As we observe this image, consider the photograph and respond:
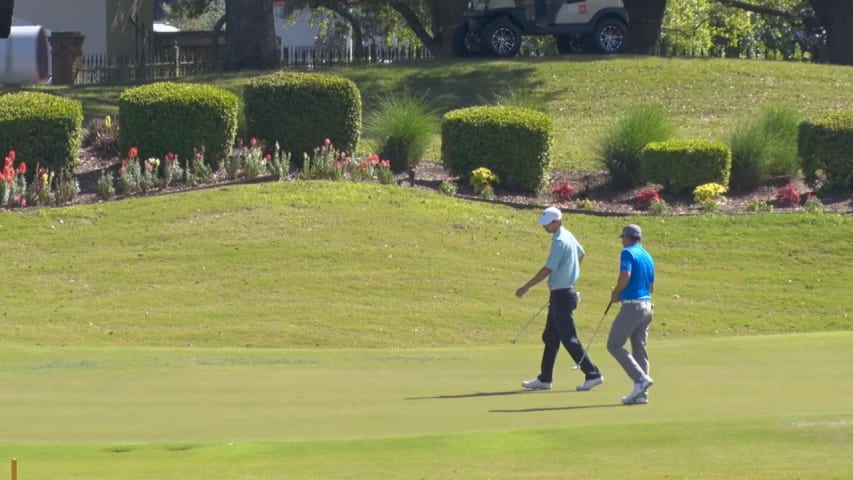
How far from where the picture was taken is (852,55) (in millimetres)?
39156

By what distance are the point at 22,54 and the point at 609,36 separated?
42.4 ft

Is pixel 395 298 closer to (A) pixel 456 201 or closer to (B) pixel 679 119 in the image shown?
(A) pixel 456 201

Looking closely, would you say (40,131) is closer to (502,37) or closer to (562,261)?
(562,261)

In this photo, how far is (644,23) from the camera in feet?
128

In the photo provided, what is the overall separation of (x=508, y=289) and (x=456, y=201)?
11.7ft

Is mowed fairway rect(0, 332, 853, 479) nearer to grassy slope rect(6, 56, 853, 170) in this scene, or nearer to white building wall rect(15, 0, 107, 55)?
grassy slope rect(6, 56, 853, 170)

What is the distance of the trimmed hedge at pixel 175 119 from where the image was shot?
23.1 metres

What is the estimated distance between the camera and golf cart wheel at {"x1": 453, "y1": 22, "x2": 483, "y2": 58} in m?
35.1

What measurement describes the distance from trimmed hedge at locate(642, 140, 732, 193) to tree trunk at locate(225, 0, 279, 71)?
11.9 meters

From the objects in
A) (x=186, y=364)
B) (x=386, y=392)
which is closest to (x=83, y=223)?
(x=186, y=364)

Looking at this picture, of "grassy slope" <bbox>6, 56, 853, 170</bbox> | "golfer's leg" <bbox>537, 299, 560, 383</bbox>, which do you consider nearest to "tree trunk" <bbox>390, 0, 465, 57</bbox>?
"grassy slope" <bbox>6, 56, 853, 170</bbox>

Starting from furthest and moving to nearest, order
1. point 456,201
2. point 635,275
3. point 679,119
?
point 679,119, point 456,201, point 635,275

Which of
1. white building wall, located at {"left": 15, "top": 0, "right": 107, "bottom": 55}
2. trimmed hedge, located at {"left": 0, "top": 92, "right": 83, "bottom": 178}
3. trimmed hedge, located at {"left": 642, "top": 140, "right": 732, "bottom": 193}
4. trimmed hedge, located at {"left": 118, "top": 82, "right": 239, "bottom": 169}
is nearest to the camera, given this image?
trimmed hedge, located at {"left": 0, "top": 92, "right": 83, "bottom": 178}

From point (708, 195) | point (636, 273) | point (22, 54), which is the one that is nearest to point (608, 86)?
point (708, 195)
